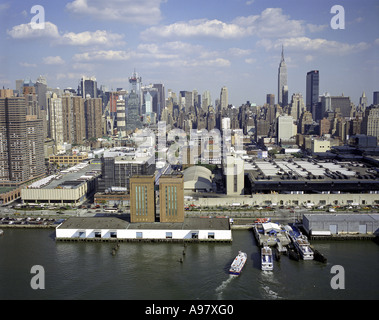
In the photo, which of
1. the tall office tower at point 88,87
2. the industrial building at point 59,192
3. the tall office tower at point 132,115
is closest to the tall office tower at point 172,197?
the industrial building at point 59,192

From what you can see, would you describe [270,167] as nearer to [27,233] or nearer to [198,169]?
[198,169]

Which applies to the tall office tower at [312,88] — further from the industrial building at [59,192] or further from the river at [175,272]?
the river at [175,272]

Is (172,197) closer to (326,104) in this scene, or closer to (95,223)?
(95,223)

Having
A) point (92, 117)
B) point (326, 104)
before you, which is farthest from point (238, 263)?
point (326, 104)

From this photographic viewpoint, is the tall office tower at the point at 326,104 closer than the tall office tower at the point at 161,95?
Yes

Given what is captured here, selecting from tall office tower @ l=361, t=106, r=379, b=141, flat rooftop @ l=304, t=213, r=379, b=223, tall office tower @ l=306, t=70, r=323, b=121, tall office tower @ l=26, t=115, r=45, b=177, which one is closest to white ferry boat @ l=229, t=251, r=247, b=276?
flat rooftop @ l=304, t=213, r=379, b=223
